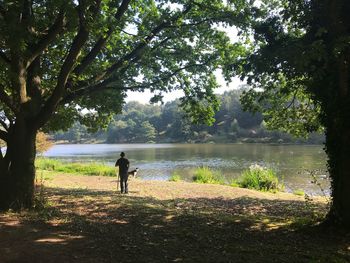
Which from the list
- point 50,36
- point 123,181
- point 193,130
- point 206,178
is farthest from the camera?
point 193,130

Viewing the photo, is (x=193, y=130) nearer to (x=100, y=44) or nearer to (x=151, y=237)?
(x=100, y=44)

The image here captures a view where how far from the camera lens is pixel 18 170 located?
9789mm

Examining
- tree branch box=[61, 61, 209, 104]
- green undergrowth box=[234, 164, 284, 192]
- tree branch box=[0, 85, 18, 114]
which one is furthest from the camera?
green undergrowth box=[234, 164, 284, 192]

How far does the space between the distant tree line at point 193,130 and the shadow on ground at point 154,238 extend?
237ft

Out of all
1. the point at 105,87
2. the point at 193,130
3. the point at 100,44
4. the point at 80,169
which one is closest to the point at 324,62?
the point at 100,44

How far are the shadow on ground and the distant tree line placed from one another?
7212 centimetres

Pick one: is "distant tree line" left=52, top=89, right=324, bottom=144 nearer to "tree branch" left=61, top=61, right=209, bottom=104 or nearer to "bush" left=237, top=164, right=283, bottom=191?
"bush" left=237, top=164, right=283, bottom=191

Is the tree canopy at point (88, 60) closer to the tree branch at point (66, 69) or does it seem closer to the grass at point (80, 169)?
the tree branch at point (66, 69)

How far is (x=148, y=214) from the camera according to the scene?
9594 mm

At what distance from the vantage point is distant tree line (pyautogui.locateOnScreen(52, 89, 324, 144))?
10306cm

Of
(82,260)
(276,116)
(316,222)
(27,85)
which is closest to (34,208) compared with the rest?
(27,85)

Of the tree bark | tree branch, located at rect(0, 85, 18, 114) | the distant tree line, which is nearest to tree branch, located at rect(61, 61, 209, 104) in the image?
tree branch, located at rect(0, 85, 18, 114)

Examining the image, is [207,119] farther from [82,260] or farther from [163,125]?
[163,125]

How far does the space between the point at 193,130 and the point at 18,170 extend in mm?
105076
